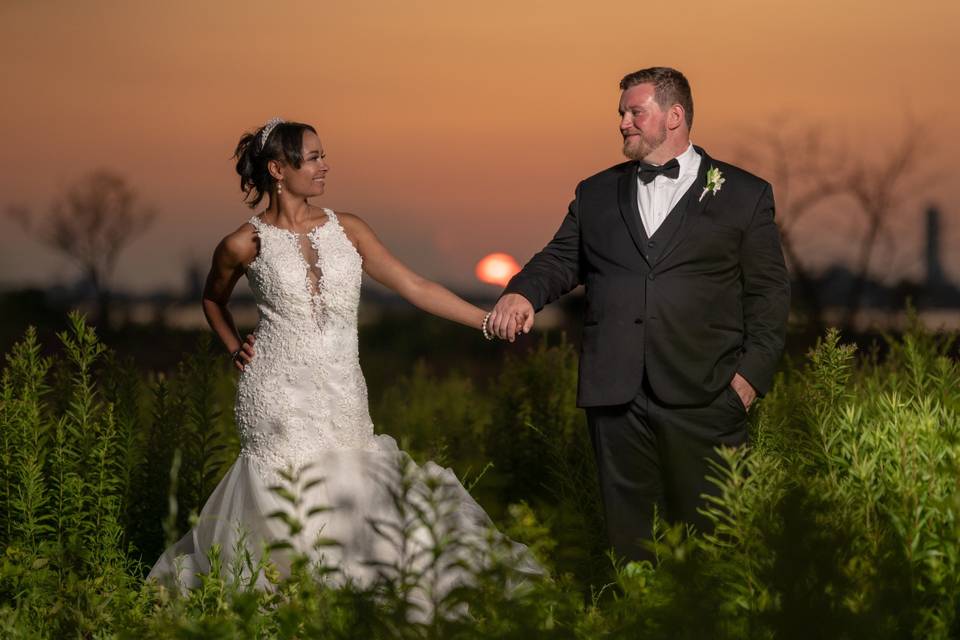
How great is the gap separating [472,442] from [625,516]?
3362mm

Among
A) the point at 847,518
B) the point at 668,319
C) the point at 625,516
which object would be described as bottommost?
the point at 625,516

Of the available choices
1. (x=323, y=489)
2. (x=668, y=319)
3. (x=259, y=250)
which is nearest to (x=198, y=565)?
(x=323, y=489)

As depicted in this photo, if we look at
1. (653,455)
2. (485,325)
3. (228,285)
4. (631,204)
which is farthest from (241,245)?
(653,455)

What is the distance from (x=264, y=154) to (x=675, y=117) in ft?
6.13

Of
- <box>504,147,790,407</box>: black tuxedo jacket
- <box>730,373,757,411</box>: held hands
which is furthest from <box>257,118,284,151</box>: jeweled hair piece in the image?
<box>730,373,757,411</box>: held hands

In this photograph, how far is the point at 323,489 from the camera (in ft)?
19.2

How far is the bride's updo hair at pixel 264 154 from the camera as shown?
5.74 metres

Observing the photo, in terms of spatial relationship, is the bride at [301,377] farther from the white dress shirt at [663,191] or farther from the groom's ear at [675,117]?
the groom's ear at [675,117]

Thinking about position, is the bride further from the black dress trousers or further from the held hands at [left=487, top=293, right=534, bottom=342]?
the held hands at [left=487, top=293, right=534, bottom=342]

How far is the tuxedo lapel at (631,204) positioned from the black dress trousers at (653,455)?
0.66 m

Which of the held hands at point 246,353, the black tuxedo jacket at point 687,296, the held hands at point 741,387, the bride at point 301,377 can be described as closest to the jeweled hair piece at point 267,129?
the bride at point 301,377

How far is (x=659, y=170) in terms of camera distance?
230 inches

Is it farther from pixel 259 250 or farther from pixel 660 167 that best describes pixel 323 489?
pixel 660 167

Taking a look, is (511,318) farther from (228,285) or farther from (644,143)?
(228,285)
